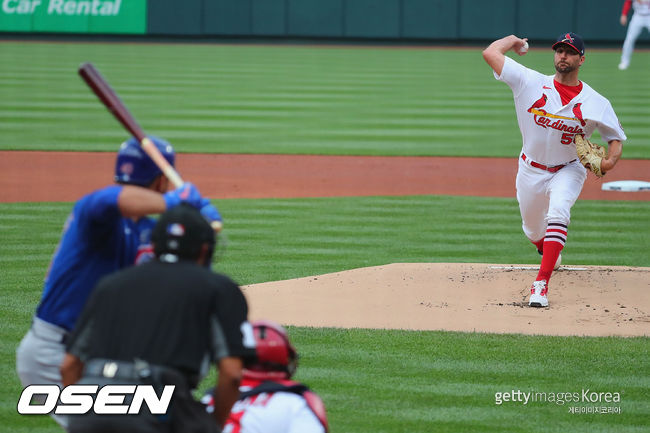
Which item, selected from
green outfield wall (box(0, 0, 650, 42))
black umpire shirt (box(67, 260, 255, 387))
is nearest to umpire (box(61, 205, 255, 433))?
black umpire shirt (box(67, 260, 255, 387))

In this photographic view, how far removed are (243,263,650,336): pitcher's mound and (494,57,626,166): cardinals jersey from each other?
1.00 m

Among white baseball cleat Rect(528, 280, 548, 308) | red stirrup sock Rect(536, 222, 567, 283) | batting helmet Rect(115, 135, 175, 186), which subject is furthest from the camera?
red stirrup sock Rect(536, 222, 567, 283)

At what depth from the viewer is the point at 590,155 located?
7680 millimetres

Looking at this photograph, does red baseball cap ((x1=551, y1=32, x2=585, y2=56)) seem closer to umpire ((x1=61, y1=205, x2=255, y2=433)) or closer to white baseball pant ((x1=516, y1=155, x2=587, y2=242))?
white baseball pant ((x1=516, y1=155, x2=587, y2=242))

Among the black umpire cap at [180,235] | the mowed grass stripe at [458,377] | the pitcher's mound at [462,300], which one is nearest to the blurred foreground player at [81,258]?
the black umpire cap at [180,235]

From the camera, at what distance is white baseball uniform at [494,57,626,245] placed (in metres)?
7.82

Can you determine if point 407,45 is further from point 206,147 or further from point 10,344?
point 10,344

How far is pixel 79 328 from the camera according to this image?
3.36 metres

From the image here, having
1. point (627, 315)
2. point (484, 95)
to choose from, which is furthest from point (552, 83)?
point (484, 95)

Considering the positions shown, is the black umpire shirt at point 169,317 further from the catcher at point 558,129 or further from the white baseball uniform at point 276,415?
the catcher at point 558,129

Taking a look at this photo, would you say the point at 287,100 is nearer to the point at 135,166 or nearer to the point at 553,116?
the point at 553,116

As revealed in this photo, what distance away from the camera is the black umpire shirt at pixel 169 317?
318 centimetres

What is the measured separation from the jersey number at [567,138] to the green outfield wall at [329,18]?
26.3 metres

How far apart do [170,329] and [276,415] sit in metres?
0.56
